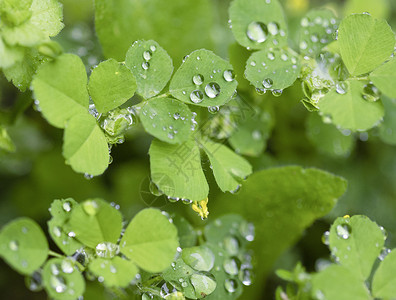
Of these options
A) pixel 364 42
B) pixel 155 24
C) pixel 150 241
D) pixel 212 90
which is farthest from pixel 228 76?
pixel 155 24

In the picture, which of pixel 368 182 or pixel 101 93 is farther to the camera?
pixel 368 182

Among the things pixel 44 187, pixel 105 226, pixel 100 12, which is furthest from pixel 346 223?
pixel 44 187

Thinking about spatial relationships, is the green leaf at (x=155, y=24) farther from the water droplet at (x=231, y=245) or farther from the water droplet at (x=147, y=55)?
the water droplet at (x=231, y=245)

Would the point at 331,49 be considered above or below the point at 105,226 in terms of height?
above

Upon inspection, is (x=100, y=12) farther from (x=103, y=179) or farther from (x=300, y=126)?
(x=300, y=126)

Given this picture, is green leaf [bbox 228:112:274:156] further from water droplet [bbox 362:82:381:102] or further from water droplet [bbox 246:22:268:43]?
water droplet [bbox 362:82:381:102]

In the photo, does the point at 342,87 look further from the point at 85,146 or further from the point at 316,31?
the point at 85,146
